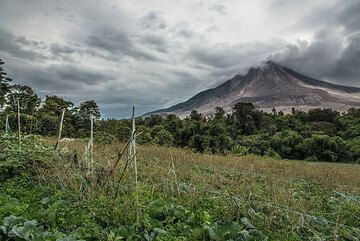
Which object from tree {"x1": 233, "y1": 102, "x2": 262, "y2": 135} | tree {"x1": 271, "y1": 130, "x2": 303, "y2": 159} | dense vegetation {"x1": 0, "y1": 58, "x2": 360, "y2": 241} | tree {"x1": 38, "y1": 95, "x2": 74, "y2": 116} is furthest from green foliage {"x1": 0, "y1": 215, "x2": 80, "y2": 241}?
tree {"x1": 233, "y1": 102, "x2": 262, "y2": 135}

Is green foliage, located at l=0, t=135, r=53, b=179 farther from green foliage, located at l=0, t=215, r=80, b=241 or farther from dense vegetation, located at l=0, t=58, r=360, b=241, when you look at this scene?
green foliage, located at l=0, t=215, r=80, b=241

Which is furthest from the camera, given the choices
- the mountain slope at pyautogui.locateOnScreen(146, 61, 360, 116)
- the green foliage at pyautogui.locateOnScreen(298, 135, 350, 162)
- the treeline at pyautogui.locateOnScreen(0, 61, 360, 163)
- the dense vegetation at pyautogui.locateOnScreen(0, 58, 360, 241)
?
the mountain slope at pyautogui.locateOnScreen(146, 61, 360, 116)

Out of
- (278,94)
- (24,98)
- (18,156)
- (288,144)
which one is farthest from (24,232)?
(278,94)

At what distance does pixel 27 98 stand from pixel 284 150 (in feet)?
92.0

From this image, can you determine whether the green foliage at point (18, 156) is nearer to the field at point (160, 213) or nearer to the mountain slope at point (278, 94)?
the field at point (160, 213)

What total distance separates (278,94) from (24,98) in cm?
13700

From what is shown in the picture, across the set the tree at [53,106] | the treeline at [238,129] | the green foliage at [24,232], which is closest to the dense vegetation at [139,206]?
the green foliage at [24,232]

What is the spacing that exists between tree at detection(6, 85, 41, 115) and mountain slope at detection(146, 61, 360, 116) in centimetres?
11384

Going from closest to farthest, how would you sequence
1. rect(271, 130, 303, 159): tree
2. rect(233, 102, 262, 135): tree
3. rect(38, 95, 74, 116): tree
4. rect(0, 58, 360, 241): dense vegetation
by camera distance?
1. rect(0, 58, 360, 241): dense vegetation
2. rect(38, 95, 74, 116): tree
3. rect(271, 130, 303, 159): tree
4. rect(233, 102, 262, 135): tree

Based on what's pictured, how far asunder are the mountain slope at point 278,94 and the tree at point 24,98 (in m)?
114

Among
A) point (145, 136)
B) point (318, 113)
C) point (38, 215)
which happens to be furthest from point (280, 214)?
point (318, 113)

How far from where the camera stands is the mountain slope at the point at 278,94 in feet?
495

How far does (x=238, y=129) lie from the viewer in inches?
2109

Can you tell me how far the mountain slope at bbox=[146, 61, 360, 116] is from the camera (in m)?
151
